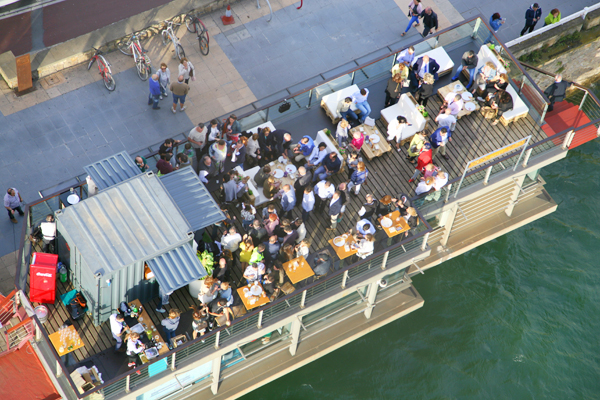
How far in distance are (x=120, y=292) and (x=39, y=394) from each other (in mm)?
4443

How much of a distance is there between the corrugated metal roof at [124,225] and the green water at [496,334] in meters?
8.34

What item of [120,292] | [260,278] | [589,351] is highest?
[120,292]

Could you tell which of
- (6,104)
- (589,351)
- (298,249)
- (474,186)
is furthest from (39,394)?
(589,351)

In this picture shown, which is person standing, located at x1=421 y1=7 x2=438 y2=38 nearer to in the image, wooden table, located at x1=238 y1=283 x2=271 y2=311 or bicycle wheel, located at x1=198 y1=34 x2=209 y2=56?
bicycle wheel, located at x1=198 y1=34 x2=209 y2=56

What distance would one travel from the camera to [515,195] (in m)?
30.2

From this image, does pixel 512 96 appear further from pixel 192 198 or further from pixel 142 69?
pixel 142 69

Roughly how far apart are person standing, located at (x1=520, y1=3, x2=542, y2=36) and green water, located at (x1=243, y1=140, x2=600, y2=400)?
7.44 meters

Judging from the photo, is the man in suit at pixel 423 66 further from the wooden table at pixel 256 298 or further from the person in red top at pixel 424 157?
the wooden table at pixel 256 298

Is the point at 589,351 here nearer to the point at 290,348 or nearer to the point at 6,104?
the point at 290,348

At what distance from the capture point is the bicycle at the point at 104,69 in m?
31.9

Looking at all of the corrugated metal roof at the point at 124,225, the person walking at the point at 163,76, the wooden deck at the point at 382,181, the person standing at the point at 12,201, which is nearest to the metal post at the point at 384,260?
the wooden deck at the point at 382,181

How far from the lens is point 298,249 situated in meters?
25.0

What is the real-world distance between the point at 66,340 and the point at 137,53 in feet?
41.5

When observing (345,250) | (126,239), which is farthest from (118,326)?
(345,250)
